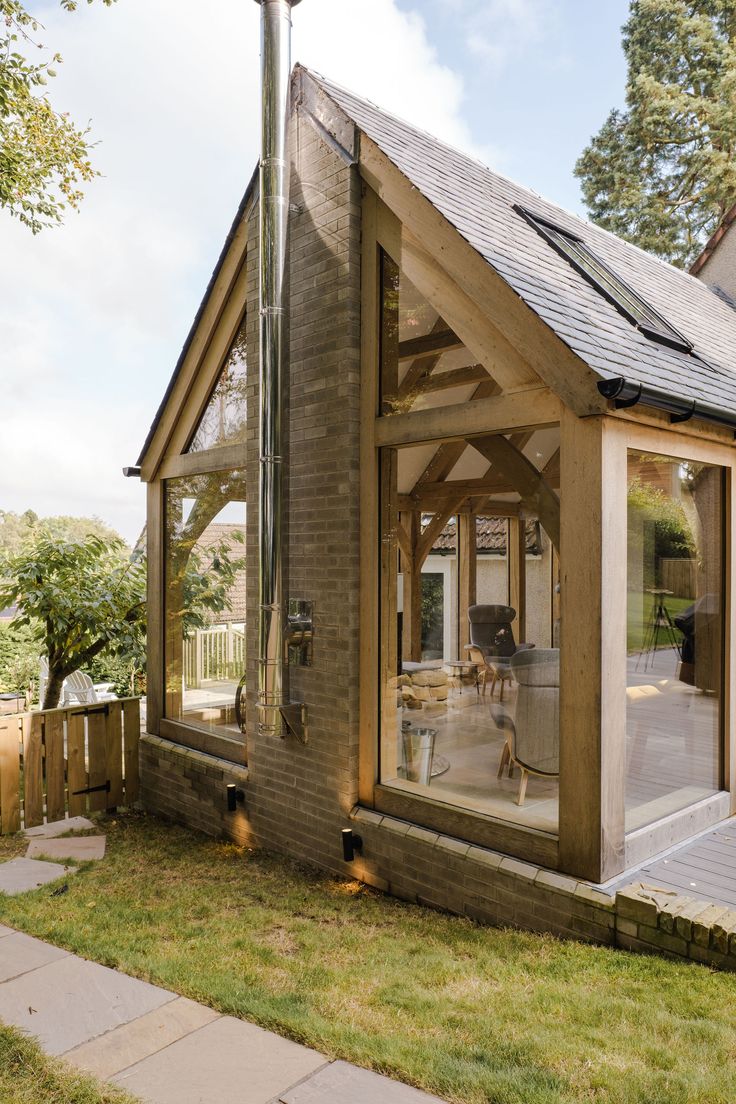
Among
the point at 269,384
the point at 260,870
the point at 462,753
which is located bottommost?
the point at 260,870

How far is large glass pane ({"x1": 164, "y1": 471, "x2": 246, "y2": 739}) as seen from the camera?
23.4 feet

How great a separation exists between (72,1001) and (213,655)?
388cm

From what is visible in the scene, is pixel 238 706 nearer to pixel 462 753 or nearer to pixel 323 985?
pixel 462 753

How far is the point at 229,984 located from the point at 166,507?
535cm

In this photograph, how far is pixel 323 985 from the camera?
3.87 m

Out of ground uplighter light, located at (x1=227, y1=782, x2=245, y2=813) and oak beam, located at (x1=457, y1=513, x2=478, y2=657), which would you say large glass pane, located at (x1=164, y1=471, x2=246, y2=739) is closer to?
ground uplighter light, located at (x1=227, y1=782, x2=245, y2=813)

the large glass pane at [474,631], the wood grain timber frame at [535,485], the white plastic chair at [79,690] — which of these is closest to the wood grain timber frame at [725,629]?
the wood grain timber frame at [535,485]

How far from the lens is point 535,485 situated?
4883 millimetres

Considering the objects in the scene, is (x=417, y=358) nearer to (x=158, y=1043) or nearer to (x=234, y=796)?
(x=234, y=796)

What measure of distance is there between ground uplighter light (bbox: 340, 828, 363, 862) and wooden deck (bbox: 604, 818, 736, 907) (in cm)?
195

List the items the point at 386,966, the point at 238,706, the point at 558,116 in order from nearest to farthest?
the point at 386,966, the point at 238,706, the point at 558,116

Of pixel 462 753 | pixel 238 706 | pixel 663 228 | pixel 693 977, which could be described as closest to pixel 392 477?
pixel 462 753

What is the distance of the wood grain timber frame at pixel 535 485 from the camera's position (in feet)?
14.1

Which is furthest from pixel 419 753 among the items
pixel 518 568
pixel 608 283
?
pixel 608 283
